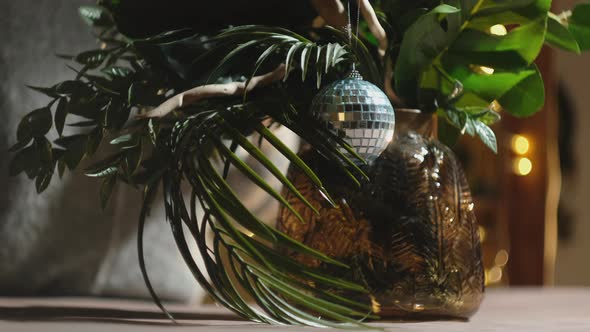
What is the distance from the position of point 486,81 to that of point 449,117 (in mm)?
39

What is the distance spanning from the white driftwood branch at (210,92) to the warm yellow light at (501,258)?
1.30 m

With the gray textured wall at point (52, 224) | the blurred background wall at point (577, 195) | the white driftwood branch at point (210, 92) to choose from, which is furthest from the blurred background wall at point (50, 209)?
the blurred background wall at point (577, 195)

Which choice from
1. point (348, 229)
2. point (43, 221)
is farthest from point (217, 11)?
point (43, 221)

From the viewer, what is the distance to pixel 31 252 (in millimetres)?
630

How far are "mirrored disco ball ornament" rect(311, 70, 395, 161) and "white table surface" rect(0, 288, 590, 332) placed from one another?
0.11 m

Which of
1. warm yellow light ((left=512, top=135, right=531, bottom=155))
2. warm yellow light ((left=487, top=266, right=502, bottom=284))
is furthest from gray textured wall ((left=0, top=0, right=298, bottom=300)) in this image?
warm yellow light ((left=487, top=266, right=502, bottom=284))

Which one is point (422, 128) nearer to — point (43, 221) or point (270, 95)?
point (270, 95)

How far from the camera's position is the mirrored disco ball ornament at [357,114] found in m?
0.43

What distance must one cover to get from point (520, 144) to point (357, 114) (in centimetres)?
131

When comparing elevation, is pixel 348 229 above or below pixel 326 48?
below

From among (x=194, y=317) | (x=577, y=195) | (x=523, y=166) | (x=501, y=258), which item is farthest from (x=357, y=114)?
(x=577, y=195)

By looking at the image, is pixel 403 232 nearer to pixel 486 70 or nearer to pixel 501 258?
pixel 486 70

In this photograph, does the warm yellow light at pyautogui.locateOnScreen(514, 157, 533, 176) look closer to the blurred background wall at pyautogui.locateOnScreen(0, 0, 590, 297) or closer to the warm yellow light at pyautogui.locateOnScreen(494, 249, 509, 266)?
the warm yellow light at pyautogui.locateOnScreen(494, 249, 509, 266)

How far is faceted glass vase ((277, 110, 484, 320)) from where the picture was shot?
456 millimetres
